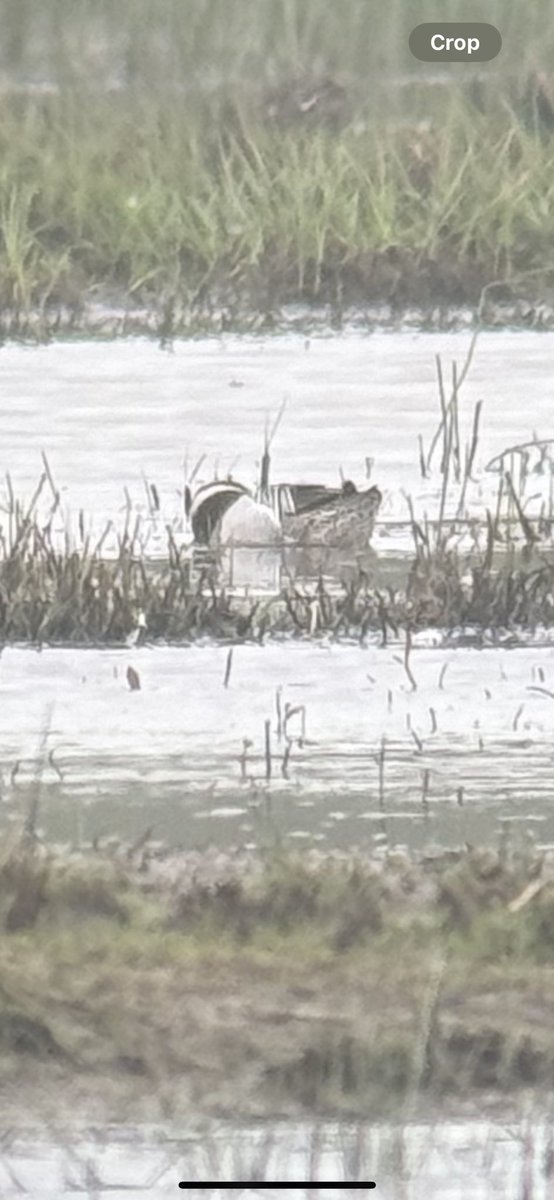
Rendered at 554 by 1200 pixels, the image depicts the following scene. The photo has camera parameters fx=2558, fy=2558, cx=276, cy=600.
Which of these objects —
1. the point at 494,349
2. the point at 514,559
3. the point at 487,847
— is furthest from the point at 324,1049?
the point at 494,349

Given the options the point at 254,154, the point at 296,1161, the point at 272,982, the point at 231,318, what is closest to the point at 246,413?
the point at 231,318

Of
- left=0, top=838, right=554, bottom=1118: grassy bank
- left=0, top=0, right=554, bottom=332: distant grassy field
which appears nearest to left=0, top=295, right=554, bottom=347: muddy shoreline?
left=0, top=0, right=554, bottom=332: distant grassy field

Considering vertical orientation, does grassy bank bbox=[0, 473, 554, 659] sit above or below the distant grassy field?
below

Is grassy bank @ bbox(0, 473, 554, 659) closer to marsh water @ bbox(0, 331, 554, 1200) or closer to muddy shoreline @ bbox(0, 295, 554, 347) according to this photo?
marsh water @ bbox(0, 331, 554, 1200)

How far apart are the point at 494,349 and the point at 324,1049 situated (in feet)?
2.37

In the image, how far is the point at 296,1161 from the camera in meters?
2.45

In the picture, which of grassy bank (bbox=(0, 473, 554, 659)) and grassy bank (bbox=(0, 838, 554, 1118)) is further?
grassy bank (bbox=(0, 473, 554, 659))

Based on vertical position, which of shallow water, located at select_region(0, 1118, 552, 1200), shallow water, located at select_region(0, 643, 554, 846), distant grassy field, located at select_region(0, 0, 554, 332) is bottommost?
shallow water, located at select_region(0, 1118, 552, 1200)

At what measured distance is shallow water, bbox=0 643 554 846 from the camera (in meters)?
2.57

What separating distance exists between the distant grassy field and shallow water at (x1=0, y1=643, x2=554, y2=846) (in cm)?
39

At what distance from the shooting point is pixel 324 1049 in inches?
97.4

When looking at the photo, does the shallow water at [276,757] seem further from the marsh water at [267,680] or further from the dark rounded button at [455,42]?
the dark rounded button at [455,42]

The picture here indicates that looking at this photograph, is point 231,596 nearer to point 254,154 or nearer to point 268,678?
point 268,678

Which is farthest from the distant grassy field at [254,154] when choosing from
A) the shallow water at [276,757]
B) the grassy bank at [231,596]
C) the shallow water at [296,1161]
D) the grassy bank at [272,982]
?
the shallow water at [296,1161]
